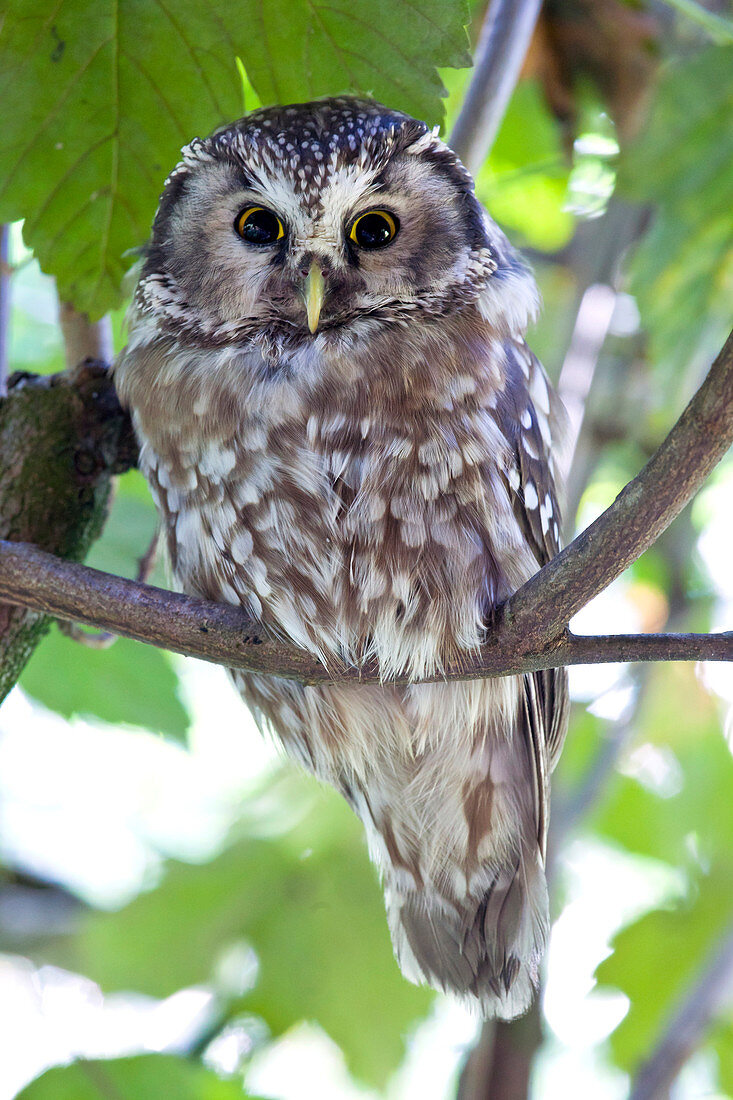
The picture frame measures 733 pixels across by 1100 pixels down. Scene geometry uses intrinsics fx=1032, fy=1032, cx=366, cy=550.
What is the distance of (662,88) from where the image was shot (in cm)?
207

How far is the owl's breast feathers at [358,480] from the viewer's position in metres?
1.60

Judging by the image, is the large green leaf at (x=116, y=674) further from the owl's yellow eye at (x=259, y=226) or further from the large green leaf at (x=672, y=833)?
the large green leaf at (x=672, y=833)

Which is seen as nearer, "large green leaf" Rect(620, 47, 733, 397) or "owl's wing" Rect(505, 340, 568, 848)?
"owl's wing" Rect(505, 340, 568, 848)

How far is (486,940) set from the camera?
207 cm

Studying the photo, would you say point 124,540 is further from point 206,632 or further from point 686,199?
point 686,199

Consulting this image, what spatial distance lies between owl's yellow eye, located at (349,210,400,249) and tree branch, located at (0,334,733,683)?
69cm

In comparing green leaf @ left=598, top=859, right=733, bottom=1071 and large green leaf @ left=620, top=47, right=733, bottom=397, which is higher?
large green leaf @ left=620, top=47, right=733, bottom=397

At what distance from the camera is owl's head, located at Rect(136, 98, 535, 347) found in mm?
1699

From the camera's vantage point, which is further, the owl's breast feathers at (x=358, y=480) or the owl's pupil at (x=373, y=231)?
the owl's pupil at (x=373, y=231)

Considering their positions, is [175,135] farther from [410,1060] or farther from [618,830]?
[618,830]

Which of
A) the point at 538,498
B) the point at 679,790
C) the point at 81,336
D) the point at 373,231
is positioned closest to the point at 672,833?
the point at 679,790

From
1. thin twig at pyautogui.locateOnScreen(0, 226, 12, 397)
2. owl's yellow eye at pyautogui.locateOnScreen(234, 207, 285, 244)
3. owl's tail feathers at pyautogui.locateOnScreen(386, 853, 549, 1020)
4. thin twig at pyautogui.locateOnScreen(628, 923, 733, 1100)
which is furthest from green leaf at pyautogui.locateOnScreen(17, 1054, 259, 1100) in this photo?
owl's yellow eye at pyautogui.locateOnScreen(234, 207, 285, 244)

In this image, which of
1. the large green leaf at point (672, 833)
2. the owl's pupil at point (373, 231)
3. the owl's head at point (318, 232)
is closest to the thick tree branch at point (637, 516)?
the owl's head at point (318, 232)

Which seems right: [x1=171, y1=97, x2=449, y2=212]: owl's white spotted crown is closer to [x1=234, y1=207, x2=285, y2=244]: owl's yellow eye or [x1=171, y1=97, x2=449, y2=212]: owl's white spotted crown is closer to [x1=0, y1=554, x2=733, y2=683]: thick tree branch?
[x1=234, y1=207, x2=285, y2=244]: owl's yellow eye
